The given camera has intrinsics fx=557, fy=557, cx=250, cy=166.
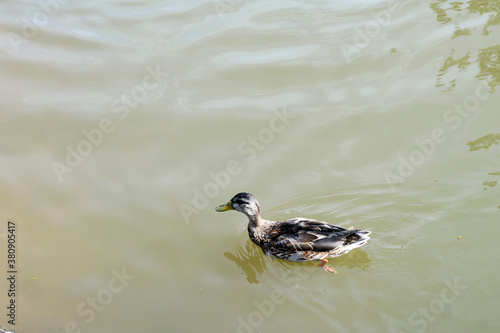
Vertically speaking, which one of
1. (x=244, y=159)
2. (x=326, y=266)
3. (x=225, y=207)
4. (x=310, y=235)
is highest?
(x=244, y=159)

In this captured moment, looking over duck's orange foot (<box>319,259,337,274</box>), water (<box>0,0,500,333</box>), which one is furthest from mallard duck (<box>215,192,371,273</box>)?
water (<box>0,0,500,333</box>)

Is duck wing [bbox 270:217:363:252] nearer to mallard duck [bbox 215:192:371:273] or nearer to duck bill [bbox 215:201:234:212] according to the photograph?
mallard duck [bbox 215:192:371:273]

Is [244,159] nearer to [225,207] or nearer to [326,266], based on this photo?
[225,207]

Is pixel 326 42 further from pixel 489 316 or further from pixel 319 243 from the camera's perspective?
pixel 489 316

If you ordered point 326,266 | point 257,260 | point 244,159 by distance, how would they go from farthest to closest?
point 244,159, point 257,260, point 326,266

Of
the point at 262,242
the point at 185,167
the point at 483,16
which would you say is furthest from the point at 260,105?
the point at 483,16

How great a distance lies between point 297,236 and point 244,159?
1.71 m

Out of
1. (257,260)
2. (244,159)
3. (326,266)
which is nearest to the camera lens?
(326,266)

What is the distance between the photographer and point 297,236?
7.20 m

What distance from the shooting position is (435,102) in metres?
9.07

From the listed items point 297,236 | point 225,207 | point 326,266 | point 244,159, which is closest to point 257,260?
point 297,236

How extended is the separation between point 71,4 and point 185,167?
5604mm

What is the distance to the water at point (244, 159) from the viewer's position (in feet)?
21.4

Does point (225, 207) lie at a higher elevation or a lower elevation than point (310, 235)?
higher
